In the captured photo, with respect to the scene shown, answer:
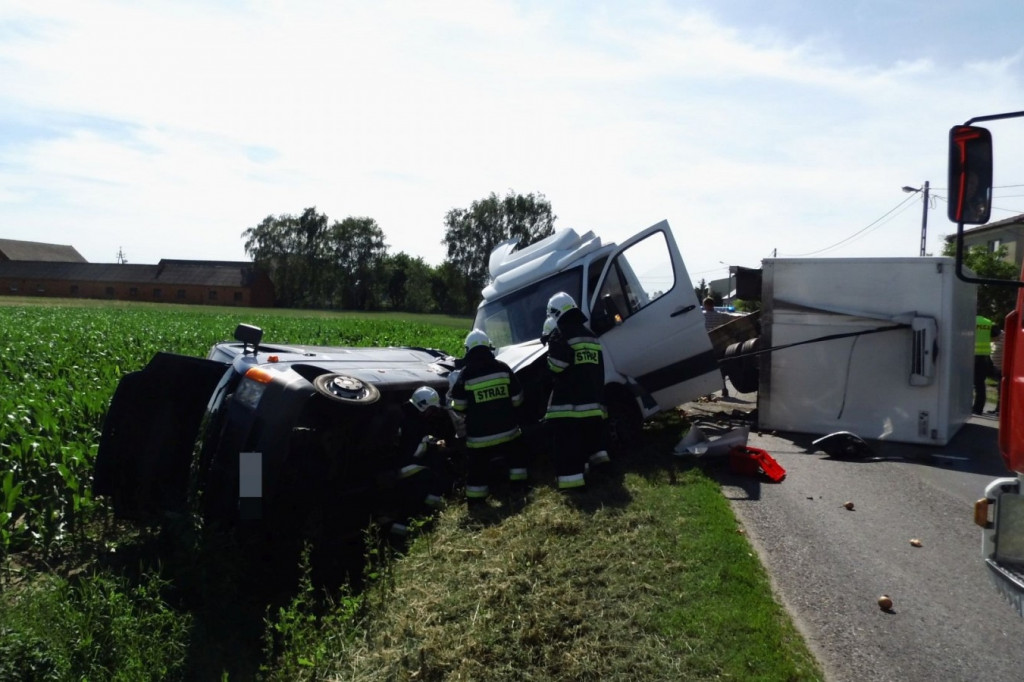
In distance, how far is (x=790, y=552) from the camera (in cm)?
614

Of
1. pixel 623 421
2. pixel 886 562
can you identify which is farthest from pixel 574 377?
pixel 886 562

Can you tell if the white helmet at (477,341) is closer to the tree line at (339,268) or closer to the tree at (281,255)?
the tree line at (339,268)

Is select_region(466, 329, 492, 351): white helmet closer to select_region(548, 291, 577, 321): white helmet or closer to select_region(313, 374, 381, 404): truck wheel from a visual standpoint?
select_region(548, 291, 577, 321): white helmet

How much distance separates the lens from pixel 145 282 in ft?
286

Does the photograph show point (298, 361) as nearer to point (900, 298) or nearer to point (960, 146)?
point (960, 146)

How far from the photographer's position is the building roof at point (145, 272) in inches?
3423

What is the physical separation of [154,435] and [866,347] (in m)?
8.33

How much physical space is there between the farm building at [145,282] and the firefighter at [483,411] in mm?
82015

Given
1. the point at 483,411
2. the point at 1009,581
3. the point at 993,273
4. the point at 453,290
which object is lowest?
the point at 1009,581

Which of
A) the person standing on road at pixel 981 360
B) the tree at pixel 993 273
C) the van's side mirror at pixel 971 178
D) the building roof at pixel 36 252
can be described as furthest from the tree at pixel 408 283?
the van's side mirror at pixel 971 178

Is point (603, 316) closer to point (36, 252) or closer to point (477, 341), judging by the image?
point (477, 341)

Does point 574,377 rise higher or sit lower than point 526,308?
lower

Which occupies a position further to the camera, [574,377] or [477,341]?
[574,377]

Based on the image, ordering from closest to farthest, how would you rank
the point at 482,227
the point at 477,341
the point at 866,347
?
1. the point at 477,341
2. the point at 866,347
3. the point at 482,227
